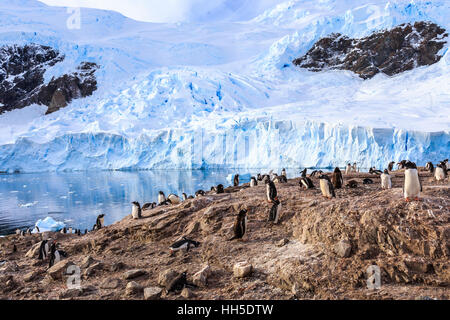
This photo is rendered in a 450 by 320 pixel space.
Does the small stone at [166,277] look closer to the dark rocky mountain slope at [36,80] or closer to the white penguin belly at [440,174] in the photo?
the white penguin belly at [440,174]

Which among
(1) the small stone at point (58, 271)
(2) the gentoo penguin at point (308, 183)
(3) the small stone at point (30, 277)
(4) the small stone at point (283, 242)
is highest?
(2) the gentoo penguin at point (308, 183)

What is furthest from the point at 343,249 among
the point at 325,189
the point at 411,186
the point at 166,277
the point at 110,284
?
the point at 110,284

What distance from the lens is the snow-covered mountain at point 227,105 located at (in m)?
27.1

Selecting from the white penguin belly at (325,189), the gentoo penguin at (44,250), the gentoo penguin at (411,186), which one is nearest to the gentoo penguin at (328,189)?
the white penguin belly at (325,189)

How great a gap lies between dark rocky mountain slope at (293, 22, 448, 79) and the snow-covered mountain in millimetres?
761

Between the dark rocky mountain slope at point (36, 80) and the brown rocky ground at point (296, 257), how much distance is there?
4503 centimetres

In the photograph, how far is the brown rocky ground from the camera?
3.89 meters

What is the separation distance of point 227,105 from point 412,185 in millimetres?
32068

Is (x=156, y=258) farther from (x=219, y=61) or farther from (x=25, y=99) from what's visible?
(x=25, y=99)

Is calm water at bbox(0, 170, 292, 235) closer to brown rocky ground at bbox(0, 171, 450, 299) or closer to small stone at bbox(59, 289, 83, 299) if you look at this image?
brown rocky ground at bbox(0, 171, 450, 299)

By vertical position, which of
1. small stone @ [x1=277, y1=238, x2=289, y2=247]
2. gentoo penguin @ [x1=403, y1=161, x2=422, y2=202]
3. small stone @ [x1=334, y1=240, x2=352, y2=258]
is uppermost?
gentoo penguin @ [x1=403, y1=161, x2=422, y2=202]

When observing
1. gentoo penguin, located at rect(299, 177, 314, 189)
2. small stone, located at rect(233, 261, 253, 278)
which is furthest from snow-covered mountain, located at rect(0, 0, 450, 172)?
small stone, located at rect(233, 261, 253, 278)

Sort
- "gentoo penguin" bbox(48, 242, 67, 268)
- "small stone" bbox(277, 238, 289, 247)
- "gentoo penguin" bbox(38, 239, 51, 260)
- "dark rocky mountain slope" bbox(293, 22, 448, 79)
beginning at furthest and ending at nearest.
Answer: "dark rocky mountain slope" bbox(293, 22, 448, 79)
"gentoo penguin" bbox(38, 239, 51, 260)
"gentoo penguin" bbox(48, 242, 67, 268)
"small stone" bbox(277, 238, 289, 247)

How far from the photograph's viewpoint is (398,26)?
1732 inches
